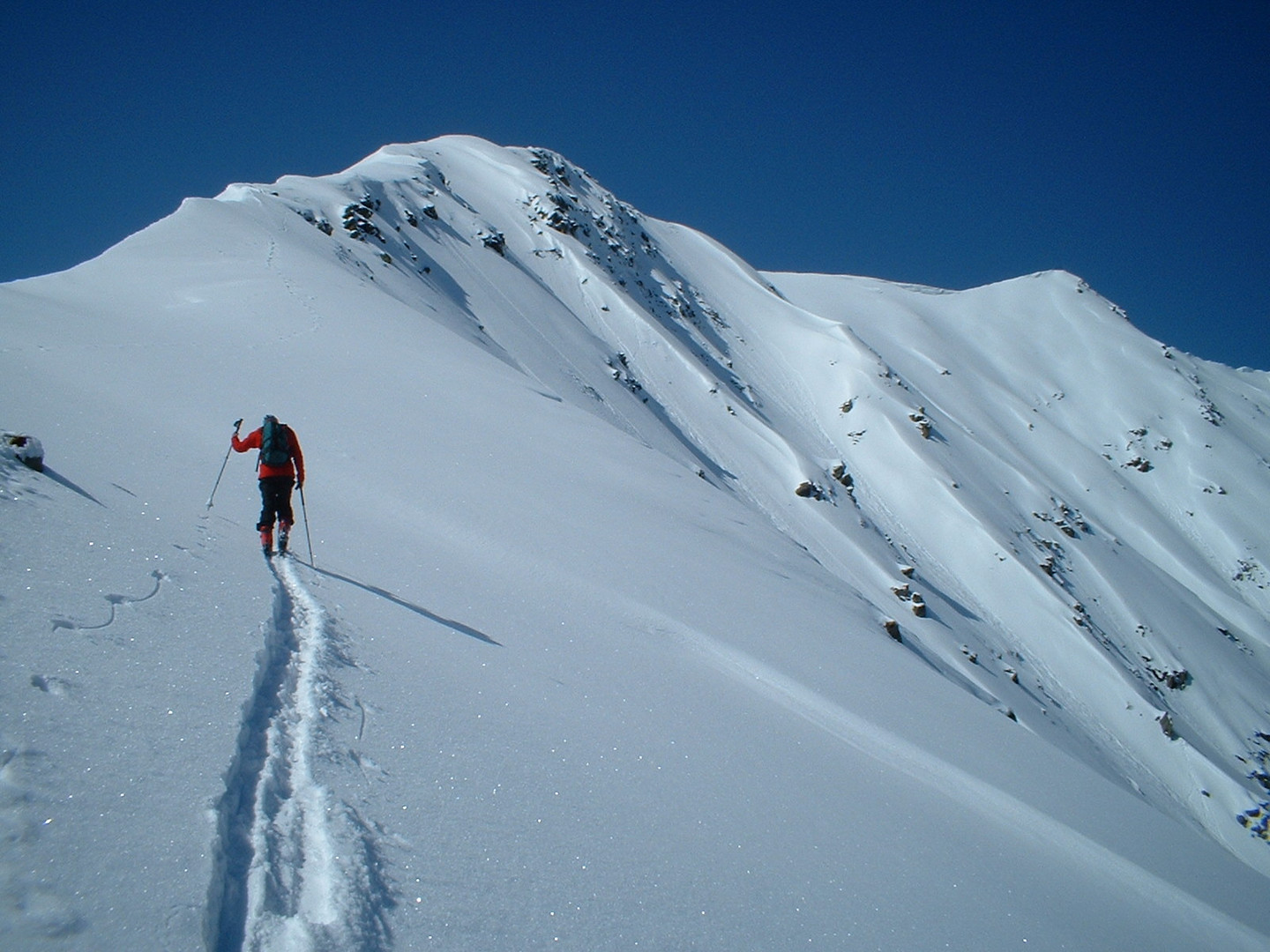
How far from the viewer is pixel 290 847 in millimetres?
2408

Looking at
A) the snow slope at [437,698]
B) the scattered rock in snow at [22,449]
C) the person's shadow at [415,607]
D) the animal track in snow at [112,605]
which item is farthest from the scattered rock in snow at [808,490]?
the animal track in snow at [112,605]

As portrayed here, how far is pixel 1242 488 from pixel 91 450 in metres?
83.2

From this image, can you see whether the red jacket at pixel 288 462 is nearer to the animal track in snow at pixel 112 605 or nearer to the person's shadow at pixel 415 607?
the person's shadow at pixel 415 607

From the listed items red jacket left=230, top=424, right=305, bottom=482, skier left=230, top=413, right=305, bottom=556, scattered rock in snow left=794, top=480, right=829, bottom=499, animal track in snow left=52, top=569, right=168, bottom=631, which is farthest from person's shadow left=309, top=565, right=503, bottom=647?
scattered rock in snow left=794, top=480, right=829, bottom=499

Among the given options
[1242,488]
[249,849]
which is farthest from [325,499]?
[1242,488]

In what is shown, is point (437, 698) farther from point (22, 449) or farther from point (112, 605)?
point (22, 449)

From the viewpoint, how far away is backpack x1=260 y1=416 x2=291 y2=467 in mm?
6449

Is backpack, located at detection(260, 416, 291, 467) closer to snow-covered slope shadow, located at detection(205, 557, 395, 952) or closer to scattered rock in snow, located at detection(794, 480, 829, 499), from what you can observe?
snow-covered slope shadow, located at detection(205, 557, 395, 952)

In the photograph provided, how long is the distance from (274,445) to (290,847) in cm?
497

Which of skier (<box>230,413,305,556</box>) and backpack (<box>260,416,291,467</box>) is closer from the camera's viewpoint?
skier (<box>230,413,305,556</box>)

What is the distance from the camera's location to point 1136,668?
119 feet

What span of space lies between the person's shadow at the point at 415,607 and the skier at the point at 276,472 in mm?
752

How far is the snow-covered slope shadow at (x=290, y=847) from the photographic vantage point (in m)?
2.06

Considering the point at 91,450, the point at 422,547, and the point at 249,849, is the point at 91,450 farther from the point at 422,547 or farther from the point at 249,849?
the point at 249,849
